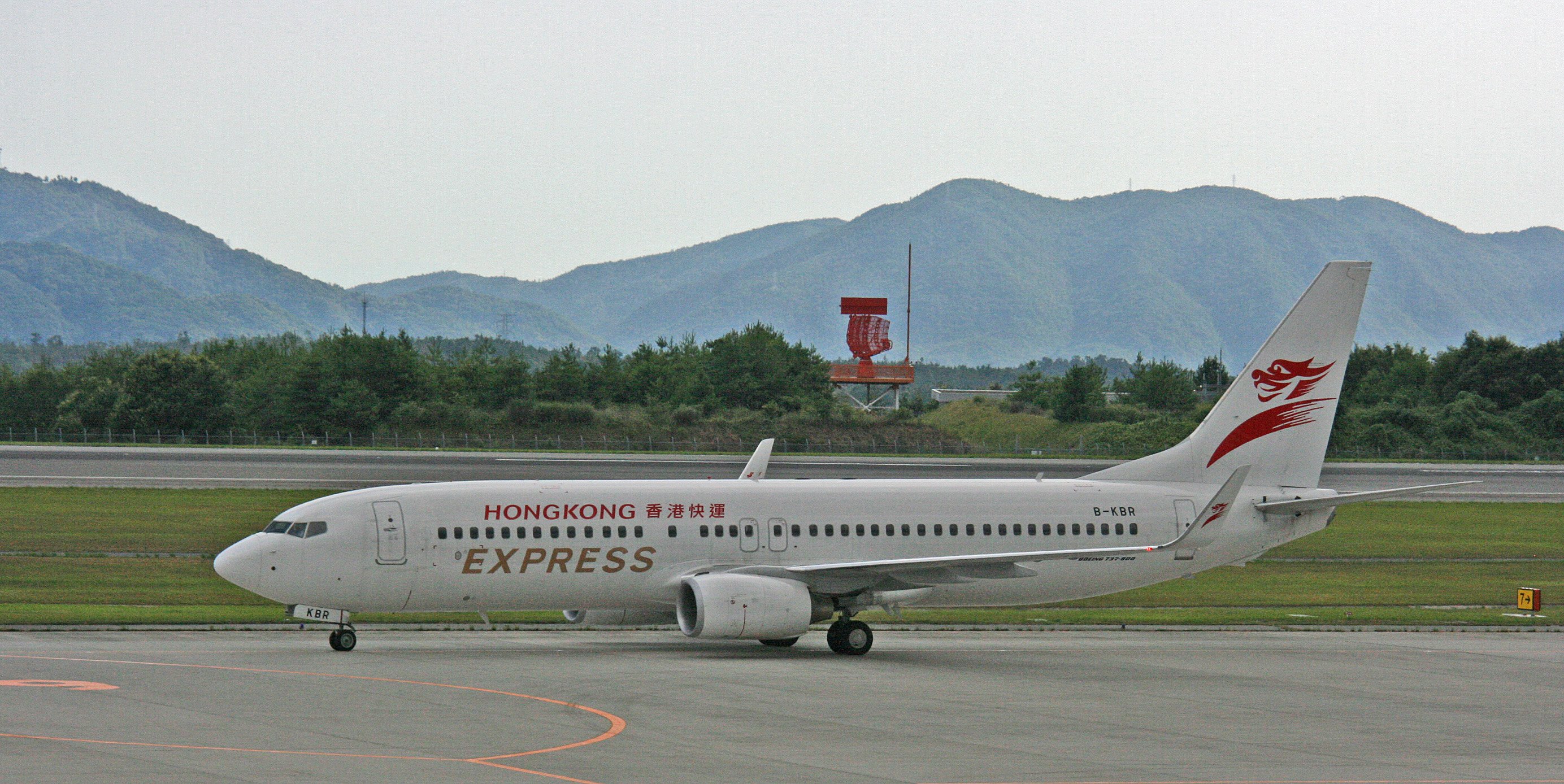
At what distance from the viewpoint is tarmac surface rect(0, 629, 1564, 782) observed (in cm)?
1930

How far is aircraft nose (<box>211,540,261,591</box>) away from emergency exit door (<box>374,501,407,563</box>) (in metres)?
2.39

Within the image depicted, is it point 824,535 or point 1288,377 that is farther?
point 1288,377

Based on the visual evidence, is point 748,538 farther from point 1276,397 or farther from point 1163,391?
point 1163,391

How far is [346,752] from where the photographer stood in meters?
19.7

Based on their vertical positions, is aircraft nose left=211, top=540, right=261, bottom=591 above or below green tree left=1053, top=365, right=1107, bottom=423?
below

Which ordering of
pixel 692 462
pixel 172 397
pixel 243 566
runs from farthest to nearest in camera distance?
pixel 172 397 → pixel 692 462 → pixel 243 566

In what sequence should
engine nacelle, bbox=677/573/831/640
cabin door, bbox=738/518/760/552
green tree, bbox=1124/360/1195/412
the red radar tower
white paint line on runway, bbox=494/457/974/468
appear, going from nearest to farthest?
engine nacelle, bbox=677/573/831/640 < cabin door, bbox=738/518/760/552 < white paint line on runway, bbox=494/457/974/468 < the red radar tower < green tree, bbox=1124/360/1195/412

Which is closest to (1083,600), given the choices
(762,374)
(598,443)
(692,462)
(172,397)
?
(692,462)

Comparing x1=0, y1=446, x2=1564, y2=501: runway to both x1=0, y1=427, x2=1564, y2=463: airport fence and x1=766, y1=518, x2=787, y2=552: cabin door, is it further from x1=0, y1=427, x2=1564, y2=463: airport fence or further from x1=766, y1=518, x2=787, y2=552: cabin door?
x1=766, y1=518, x2=787, y2=552: cabin door

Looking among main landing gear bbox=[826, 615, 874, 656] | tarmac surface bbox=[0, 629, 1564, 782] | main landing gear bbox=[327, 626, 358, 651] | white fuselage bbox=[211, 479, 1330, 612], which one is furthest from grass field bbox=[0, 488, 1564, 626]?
main landing gear bbox=[826, 615, 874, 656]

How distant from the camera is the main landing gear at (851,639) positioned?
32.1 metres

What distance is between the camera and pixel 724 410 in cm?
13425

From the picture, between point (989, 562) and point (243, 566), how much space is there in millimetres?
15407

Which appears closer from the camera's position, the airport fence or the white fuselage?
the white fuselage
